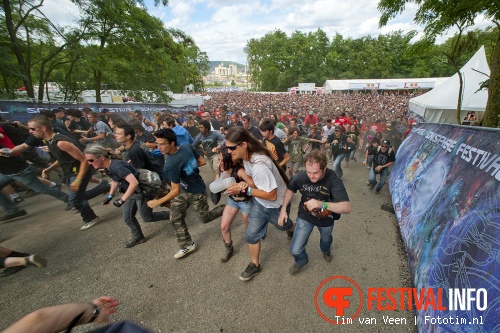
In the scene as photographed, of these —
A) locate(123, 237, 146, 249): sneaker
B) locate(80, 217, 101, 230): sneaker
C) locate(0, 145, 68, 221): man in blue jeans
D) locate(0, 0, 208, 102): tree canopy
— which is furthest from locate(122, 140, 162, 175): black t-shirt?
locate(0, 0, 208, 102): tree canopy

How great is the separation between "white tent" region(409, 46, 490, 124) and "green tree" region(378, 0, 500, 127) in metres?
5.07

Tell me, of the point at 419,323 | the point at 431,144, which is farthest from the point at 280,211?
the point at 431,144

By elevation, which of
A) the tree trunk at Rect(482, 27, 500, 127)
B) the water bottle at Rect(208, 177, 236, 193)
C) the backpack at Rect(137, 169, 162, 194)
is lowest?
the backpack at Rect(137, 169, 162, 194)

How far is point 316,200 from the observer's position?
236 cm

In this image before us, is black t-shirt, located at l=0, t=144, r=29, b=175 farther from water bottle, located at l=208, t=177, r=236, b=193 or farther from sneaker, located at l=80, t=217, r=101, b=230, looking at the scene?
water bottle, located at l=208, t=177, r=236, b=193

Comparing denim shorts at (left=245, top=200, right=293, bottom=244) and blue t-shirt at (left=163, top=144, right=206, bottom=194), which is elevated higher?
blue t-shirt at (left=163, top=144, right=206, bottom=194)

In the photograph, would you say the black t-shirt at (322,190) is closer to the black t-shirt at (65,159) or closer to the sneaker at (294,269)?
the sneaker at (294,269)

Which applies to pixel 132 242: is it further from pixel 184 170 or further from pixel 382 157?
pixel 382 157

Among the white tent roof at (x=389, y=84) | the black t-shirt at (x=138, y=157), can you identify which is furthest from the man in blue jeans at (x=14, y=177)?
the white tent roof at (x=389, y=84)

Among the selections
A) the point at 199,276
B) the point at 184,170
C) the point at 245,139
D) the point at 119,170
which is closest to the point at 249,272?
the point at 199,276

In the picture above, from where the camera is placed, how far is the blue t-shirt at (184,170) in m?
3.00

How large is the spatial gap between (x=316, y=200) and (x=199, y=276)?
78.7 inches

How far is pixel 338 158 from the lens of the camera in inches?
248

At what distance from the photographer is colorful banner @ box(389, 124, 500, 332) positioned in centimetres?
145
